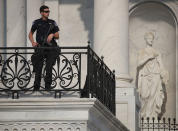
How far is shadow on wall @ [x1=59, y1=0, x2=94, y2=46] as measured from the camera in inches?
2227

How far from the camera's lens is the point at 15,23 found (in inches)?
2180

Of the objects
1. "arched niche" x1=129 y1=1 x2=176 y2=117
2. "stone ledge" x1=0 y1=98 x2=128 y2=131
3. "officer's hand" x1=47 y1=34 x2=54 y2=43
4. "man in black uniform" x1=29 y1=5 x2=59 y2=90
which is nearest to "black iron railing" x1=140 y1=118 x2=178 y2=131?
"arched niche" x1=129 y1=1 x2=176 y2=117

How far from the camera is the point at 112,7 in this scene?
51.1 m

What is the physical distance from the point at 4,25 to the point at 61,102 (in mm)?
15909

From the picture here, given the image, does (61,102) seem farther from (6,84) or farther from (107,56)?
(107,56)

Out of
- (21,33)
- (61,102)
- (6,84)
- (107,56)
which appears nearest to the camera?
(61,102)

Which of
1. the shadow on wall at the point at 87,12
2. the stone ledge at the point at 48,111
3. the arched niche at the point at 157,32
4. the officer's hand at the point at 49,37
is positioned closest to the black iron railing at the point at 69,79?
the stone ledge at the point at 48,111

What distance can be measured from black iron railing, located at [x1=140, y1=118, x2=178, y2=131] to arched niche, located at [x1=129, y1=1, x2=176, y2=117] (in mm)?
1454

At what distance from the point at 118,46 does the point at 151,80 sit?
18.9 ft

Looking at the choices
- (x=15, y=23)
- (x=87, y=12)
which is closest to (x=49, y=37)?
(x=15, y=23)

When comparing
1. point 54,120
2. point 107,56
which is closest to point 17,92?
point 54,120

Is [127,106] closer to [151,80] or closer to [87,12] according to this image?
[151,80]

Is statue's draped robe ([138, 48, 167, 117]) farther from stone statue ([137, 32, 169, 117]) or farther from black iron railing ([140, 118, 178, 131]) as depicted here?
black iron railing ([140, 118, 178, 131])

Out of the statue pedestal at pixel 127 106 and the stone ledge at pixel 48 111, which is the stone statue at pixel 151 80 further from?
the stone ledge at pixel 48 111
